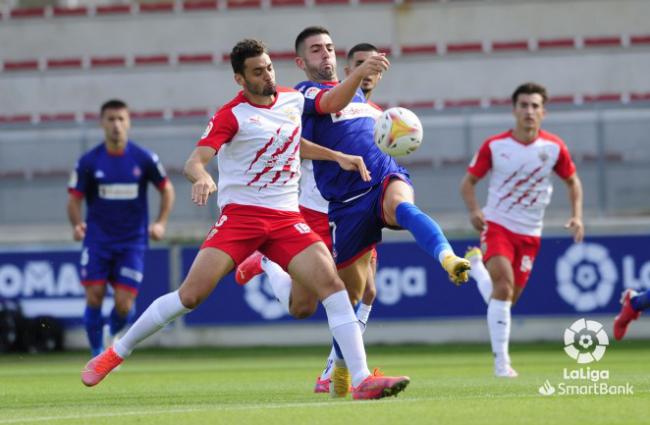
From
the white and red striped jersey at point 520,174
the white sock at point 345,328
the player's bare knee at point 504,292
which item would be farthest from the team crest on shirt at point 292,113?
the white and red striped jersey at point 520,174

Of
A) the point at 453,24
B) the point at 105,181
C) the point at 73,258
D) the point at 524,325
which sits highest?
the point at 453,24

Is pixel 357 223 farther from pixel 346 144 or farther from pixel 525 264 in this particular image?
pixel 525 264

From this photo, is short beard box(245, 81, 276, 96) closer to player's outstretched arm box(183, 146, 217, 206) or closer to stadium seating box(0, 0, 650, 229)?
player's outstretched arm box(183, 146, 217, 206)

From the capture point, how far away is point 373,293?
1005 cm

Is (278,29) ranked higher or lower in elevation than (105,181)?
higher

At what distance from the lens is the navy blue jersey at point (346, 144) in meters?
8.55

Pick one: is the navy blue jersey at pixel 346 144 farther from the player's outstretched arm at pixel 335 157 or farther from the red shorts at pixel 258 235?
the red shorts at pixel 258 235

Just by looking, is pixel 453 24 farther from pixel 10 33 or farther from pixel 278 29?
pixel 10 33

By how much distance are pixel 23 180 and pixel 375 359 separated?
6.30 m

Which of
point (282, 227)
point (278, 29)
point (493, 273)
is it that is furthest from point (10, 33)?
point (282, 227)

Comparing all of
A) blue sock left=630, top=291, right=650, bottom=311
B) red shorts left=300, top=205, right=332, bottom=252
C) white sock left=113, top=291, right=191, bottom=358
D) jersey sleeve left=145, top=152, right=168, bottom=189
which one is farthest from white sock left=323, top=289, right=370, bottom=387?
jersey sleeve left=145, top=152, right=168, bottom=189

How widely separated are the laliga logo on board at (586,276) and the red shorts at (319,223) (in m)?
7.38

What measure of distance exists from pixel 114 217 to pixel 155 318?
5128 mm

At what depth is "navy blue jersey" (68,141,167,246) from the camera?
1303 cm
